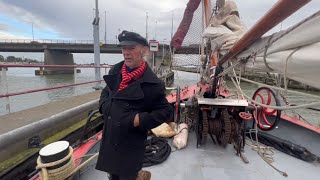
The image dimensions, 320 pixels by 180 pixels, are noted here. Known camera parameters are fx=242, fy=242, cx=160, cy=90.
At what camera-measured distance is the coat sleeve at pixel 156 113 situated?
1.71m

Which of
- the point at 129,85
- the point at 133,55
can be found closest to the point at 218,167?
the point at 129,85

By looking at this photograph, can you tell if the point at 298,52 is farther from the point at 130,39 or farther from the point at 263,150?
the point at 263,150

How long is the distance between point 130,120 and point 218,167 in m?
1.66

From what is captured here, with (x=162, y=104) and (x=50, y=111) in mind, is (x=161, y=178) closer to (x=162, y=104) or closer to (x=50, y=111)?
(x=162, y=104)

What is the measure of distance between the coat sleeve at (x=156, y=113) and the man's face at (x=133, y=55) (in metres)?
0.24

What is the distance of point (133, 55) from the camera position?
1.77 meters

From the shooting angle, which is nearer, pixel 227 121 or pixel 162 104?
pixel 162 104

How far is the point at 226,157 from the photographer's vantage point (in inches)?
125

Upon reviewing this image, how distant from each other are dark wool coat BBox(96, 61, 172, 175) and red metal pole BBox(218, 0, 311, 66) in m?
0.80

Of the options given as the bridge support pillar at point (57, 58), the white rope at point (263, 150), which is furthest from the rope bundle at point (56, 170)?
the bridge support pillar at point (57, 58)

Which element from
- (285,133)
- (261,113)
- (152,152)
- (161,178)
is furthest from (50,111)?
(285,133)

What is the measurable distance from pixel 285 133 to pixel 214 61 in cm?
163

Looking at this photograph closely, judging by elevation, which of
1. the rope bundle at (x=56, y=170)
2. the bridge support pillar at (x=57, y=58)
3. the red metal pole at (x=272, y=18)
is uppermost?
the bridge support pillar at (x=57, y=58)

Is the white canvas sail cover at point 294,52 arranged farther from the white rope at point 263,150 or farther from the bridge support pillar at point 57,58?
the bridge support pillar at point 57,58
